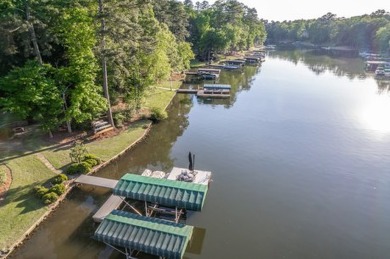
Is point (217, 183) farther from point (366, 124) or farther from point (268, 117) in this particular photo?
point (366, 124)

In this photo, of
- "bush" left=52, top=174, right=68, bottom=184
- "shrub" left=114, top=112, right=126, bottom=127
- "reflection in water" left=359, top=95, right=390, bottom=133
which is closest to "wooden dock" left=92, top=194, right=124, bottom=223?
"bush" left=52, top=174, right=68, bottom=184

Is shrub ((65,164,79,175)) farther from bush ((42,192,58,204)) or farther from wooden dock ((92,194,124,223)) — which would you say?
wooden dock ((92,194,124,223))

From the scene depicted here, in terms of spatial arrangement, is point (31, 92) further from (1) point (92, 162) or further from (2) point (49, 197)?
(2) point (49, 197)

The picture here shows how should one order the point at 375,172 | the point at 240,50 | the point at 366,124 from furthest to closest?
the point at 240,50, the point at 366,124, the point at 375,172

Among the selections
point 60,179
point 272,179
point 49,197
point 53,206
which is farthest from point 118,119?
point 272,179

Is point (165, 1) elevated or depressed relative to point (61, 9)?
elevated

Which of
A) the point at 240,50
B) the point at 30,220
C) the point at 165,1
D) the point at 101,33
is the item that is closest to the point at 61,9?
the point at 101,33

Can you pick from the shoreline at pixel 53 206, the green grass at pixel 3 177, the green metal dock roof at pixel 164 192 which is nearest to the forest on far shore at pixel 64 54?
the shoreline at pixel 53 206
